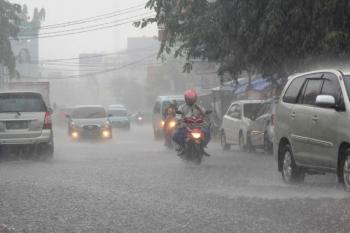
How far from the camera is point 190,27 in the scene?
25.0 m

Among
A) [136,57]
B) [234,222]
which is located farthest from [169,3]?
[136,57]

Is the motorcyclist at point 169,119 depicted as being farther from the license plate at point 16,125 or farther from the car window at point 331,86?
the car window at point 331,86

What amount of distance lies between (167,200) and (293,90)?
3.34 m

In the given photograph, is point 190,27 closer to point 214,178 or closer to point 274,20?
point 274,20

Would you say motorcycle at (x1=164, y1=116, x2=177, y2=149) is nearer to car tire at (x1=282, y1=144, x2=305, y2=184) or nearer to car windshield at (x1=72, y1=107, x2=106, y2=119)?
car tire at (x1=282, y1=144, x2=305, y2=184)

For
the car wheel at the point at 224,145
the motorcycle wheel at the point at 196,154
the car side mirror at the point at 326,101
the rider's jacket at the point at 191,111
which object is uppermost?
the car side mirror at the point at 326,101

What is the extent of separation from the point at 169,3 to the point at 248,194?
14414 mm

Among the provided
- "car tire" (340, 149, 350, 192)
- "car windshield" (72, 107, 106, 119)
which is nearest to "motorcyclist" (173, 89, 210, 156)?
"car tire" (340, 149, 350, 192)

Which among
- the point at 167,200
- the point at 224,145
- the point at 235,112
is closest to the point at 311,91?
the point at 167,200

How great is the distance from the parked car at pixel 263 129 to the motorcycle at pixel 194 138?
12.5 feet

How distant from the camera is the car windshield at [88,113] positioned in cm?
3384

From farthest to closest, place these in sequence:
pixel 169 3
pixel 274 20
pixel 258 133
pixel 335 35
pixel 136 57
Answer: pixel 136 57 → pixel 169 3 → pixel 258 133 → pixel 274 20 → pixel 335 35

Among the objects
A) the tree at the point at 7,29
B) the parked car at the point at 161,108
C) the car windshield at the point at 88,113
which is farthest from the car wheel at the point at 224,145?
the tree at the point at 7,29

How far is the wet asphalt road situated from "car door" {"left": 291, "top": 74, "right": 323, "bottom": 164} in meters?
0.54
